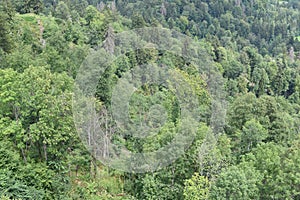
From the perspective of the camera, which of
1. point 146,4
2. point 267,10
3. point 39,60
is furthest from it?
point 267,10

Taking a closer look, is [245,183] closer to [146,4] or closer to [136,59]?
[136,59]

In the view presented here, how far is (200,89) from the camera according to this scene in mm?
47219

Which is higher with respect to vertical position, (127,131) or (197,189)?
(197,189)

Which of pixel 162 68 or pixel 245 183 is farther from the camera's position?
pixel 162 68

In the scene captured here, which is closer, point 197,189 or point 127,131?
point 197,189

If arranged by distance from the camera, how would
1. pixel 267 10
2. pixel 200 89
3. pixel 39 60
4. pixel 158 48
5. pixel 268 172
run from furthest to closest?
pixel 267 10, pixel 158 48, pixel 200 89, pixel 39 60, pixel 268 172

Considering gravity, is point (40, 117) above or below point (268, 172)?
above

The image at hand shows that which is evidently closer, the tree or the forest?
the tree

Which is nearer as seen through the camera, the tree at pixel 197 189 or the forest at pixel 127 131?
the tree at pixel 197 189

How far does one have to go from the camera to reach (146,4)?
126 meters

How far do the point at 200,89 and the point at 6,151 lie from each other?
2829cm

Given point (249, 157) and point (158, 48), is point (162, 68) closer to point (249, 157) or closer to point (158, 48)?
point (158, 48)

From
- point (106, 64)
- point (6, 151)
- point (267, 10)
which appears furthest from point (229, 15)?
point (6, 151)

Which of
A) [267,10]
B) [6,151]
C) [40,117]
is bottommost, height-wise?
[267,10]
